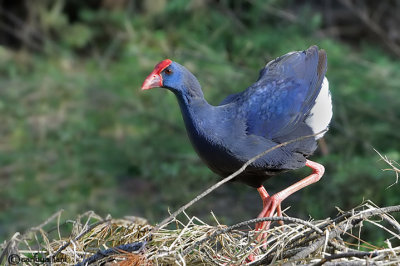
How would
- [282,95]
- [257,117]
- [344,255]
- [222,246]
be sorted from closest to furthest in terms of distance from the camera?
1. [344,255]
2. [222,246]
3. [257,117]
4. [282,95]

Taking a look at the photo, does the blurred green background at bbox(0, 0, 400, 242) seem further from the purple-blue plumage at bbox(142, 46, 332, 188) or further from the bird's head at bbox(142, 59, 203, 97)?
the bird's head at bbox(142, 59, 203, 97)

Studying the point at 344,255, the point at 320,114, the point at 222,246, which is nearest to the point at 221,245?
the point at 222,246

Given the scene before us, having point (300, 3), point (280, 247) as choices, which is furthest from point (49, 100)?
point (280, 247)

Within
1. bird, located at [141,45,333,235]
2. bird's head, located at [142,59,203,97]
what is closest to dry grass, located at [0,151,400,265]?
bird, located at [141,45,333,235]

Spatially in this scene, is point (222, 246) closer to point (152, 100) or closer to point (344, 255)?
point (344, 255)

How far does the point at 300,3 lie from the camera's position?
7.09 m

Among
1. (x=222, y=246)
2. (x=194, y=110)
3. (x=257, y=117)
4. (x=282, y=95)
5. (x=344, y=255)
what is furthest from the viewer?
(x=282, y=95)

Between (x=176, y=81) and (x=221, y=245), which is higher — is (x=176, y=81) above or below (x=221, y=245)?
above

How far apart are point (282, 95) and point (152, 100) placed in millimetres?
2901

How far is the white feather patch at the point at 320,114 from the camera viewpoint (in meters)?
3.13

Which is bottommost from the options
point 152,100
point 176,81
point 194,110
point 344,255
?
point 152,100

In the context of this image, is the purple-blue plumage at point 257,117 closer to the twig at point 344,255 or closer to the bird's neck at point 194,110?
the bird's neck at point 194,110

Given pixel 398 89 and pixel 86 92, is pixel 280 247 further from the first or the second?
pixel 86 92

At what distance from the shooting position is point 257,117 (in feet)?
9.48
